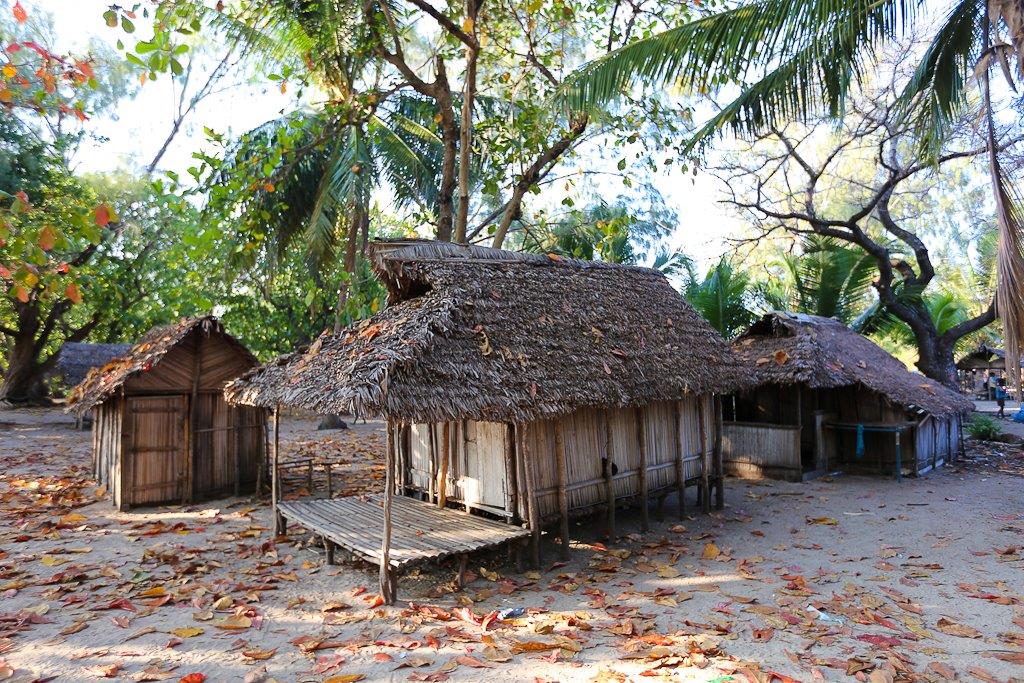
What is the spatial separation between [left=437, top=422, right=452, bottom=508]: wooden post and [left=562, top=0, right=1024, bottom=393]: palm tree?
4.42 metres

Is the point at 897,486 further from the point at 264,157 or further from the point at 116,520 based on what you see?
the point at 116,520

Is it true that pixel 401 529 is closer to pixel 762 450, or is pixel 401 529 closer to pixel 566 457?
pixel 566 457

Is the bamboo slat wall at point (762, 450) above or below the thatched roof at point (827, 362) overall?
below

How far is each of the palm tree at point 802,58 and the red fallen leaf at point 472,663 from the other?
6.03 m

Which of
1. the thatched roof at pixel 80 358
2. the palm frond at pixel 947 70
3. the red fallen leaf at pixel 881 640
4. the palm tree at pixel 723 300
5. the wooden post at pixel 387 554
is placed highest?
the palm frond at pixel 947 70

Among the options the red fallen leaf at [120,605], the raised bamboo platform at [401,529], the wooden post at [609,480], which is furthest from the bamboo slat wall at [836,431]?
the red fallen leaf at [120,605]

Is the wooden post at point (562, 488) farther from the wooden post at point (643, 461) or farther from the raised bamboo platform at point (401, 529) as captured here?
the wooden post at point (643, 461)

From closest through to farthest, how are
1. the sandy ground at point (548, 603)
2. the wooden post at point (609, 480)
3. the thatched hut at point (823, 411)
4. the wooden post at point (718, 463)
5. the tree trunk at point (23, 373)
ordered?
1. the sandy ground at point (548, 603)
2. the wooden post at point (609, 480)
3. the wooden post at point (718, 463)
4. the thatched hut at point (823, 411)
5. the tree trunk at point (23, 373)

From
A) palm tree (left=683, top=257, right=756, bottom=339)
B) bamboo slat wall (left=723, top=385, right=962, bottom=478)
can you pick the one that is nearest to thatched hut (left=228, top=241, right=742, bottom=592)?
bamboo slat wall (left=723, top=385, right=962, bottom=478)

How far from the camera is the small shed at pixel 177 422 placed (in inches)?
399

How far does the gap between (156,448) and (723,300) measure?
13894 millimetres

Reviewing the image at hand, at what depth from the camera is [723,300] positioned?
17.9 metres

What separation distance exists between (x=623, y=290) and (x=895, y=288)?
13.5m

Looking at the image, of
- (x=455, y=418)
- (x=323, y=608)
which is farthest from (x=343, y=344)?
(x=323, y=608)
